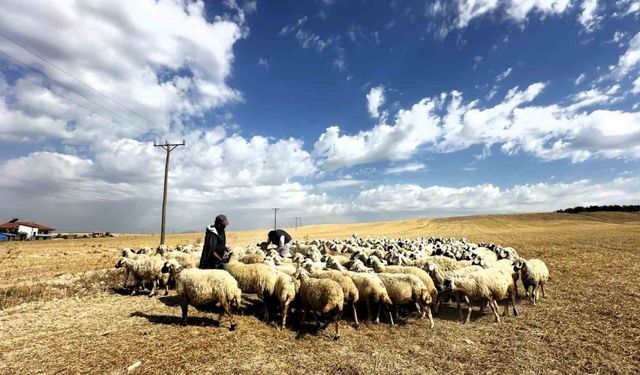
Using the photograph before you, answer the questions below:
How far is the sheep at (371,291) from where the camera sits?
9.12 m

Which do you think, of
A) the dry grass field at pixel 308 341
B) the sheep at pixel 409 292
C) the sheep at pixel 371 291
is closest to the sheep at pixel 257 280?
the dry grass field at pixel 308 341

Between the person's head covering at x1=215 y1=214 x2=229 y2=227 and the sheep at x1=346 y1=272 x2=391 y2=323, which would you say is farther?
the person's head covering at x1=215 y1=214 x2=229 y2=227

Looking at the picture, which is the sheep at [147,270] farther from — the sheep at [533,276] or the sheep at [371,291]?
the sheep at [533,276]

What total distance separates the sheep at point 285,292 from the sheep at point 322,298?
0.79 feet

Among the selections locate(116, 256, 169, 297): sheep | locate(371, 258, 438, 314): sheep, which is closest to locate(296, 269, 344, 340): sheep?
locate(371, 258, 438, 314): sheep

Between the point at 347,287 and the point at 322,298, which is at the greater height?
the point at 347,287

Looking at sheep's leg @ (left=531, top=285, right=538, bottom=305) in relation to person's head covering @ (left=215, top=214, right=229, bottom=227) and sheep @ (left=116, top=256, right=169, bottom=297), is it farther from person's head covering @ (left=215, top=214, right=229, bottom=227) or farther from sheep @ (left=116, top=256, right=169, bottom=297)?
sheep @ (left=116, top=256, right=169, bottom=297)

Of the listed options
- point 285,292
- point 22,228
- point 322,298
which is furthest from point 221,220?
point 22,228

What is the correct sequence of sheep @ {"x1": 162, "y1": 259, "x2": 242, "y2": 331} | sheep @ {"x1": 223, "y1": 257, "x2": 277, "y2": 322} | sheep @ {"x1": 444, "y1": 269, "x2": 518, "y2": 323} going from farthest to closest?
sheep @ {"x1": 444, "y1": 269, "x2": 518, "y2": 323}
sheep @ {"x1": 223, "y1": 257, "x2": 277, "y2": 322}
sheep @ {"x1": 162, "y1": 259, "x2": 242, "y2": 331}

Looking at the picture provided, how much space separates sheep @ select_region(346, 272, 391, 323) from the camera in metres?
9.12

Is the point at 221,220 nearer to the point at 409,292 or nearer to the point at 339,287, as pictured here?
the point at 339,287

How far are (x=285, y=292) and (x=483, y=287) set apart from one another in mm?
5609

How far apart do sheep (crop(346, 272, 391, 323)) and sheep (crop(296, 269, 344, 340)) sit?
0.98m

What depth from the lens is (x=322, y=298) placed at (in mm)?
8547
